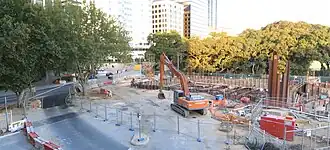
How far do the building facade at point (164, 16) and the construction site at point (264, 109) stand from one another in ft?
350

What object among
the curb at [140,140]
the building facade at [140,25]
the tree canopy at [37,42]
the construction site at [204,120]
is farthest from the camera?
the building facade at [140,25]

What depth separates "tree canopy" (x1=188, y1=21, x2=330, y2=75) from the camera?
163 ft

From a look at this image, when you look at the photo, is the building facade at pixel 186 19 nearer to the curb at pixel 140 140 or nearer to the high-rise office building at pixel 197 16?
the high-rise office building at pixel 197 16

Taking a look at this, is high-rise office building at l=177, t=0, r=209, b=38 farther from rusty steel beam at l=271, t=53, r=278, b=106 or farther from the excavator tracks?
the excavator tracks

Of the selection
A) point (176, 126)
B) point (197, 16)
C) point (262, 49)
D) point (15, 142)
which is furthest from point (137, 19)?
point (15, 142)

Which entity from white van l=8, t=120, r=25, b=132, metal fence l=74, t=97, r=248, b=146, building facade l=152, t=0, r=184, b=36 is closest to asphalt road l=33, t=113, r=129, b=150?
white van l=8, t=120, r=25, b=132

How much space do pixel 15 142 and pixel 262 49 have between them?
46598mm

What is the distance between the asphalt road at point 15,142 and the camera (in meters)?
16.3

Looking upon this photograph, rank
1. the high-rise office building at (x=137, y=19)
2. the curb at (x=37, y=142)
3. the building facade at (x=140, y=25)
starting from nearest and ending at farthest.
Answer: the curb at (x=37, y=142) < the high-rise office building at (x=137, y=19) < the building facade at (x=140, y=25)

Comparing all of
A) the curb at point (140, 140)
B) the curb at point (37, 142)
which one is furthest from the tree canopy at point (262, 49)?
the curb at point (37, 142)

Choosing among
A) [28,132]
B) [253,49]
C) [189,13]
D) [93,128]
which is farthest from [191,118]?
[189,13]

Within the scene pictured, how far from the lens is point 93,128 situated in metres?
20.0

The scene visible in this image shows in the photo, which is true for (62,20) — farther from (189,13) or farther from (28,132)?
(189,13)

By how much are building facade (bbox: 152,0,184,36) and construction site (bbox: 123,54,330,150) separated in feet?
350
